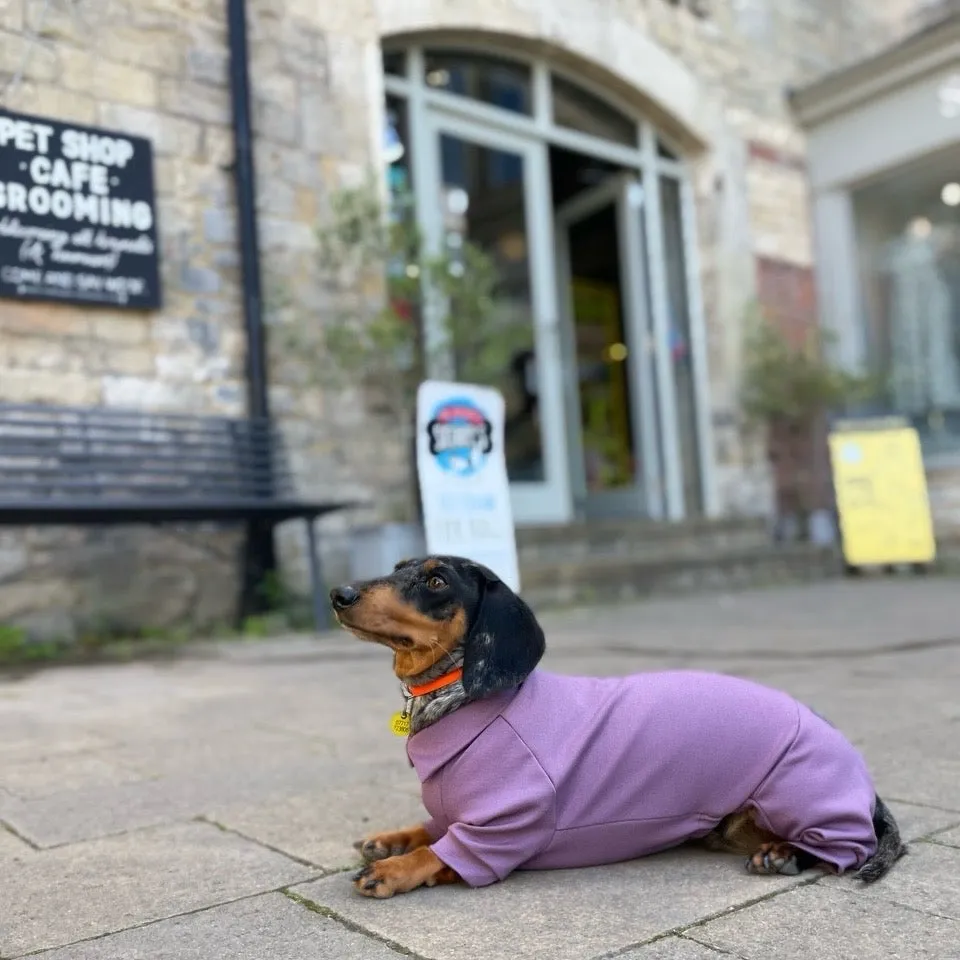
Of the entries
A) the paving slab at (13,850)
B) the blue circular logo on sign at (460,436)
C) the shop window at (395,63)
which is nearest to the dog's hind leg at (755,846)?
the paving slab at (13,850)

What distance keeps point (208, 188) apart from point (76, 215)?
2.90 feet

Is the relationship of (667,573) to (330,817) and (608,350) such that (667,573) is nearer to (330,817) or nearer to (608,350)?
(608,350)

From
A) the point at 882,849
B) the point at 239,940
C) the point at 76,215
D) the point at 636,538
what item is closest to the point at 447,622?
the point at 239,940

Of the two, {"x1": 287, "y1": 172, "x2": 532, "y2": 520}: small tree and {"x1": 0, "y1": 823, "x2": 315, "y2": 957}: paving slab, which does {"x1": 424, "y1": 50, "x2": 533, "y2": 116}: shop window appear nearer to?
{"x1": 287, "y1": 172, "x2": 532, "y2": 520}: small tree

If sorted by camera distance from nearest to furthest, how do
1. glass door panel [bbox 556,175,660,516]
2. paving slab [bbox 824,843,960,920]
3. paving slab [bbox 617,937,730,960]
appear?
paving slab [bbox 617,937,730,960] < paving slab [bbox 824,843,960,920] < glass door panel [bbox 556,175,660,516]

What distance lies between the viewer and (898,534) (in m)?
9.11

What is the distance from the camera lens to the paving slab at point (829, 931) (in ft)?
5.30

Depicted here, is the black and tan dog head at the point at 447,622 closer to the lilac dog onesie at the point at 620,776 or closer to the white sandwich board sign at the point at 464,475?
the lilac dog onesie at the point at 620,776

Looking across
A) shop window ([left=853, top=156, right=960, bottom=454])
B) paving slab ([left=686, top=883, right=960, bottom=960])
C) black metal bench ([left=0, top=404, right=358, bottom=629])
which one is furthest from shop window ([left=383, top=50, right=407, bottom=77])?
paving slab ([left=686, top=883, right=960, bottom=960])

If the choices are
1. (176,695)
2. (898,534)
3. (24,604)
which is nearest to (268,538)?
(24,604)

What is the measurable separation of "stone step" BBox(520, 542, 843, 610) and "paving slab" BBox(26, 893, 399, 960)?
16.2 feet

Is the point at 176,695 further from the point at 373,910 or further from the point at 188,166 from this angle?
the point at 188,166

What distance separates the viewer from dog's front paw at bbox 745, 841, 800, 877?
1.99 metres

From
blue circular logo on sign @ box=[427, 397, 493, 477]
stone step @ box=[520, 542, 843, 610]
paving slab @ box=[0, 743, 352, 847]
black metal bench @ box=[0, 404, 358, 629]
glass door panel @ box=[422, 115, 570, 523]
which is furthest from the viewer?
glass door panel @ box=[422, 115, 570, 523]
